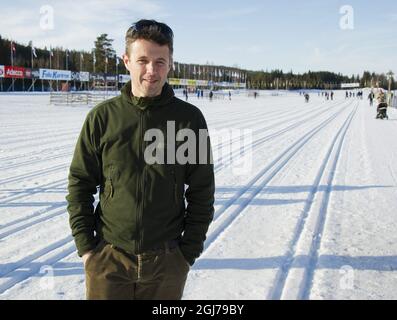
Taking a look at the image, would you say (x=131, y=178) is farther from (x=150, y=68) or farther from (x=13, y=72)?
(x=13, y=72)

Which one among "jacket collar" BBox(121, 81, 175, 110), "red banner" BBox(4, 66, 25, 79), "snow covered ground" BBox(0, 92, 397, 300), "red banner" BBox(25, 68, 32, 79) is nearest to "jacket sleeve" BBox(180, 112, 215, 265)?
"jacket collar" BBox(121, 81, 175, 110)

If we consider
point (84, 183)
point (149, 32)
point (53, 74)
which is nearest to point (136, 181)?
point (84, 183)

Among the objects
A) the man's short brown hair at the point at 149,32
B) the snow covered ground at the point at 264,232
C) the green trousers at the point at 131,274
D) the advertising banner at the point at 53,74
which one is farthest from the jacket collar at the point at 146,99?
the advertising banner at the point at 53,74

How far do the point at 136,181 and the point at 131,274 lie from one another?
487mm

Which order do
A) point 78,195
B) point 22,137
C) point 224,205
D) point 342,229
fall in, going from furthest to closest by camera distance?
point 22,137
point 224,205
point 342,229
point 78,195

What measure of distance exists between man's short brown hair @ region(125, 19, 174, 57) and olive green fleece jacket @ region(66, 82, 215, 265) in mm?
253

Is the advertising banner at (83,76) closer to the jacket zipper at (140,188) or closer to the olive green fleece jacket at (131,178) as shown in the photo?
the olive green fleece jacket at (131,178)

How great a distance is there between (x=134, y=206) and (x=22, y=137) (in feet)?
40.5

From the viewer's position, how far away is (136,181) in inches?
82.7

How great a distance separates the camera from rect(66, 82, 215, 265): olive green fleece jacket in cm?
211

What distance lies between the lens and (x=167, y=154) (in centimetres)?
215
